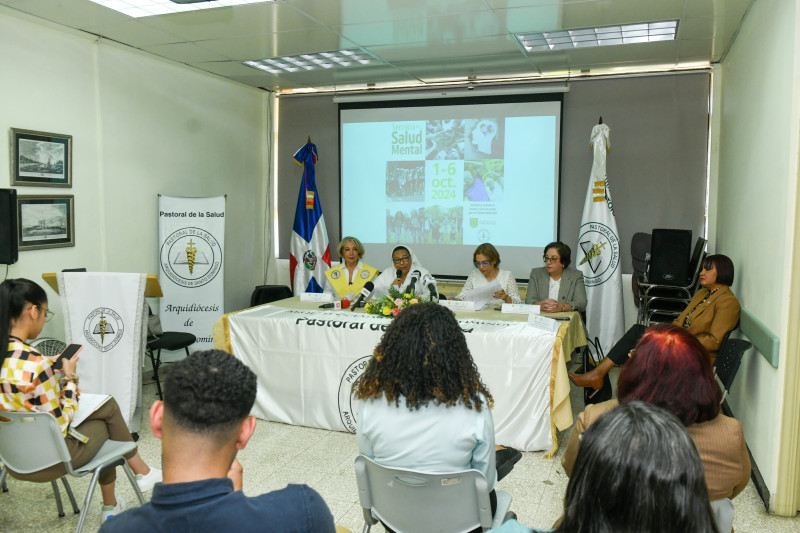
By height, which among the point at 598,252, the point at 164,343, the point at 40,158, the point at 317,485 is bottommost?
the point at 317,485

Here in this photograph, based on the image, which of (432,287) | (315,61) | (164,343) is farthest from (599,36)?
(164,343)

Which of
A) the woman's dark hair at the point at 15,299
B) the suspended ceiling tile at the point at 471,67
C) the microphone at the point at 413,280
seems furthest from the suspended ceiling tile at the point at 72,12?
the microphone at the point at 413,280

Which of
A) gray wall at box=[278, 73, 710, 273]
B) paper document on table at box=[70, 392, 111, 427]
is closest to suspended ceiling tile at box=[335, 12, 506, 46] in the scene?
gray wall at box=[278, 73, 710, 273]

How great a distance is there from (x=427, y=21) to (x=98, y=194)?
9.75 ft

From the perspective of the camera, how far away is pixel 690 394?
173cm

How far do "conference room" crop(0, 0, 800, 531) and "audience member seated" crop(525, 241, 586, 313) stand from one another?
0.85 meters

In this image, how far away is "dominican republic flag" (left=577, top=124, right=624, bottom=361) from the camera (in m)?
6.02

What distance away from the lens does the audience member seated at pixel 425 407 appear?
2018mm

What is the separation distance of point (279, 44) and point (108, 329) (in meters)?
2.68

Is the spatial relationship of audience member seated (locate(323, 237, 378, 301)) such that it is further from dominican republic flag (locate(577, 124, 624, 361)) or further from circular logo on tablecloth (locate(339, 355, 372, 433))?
dominican republic flag (locate(577, 124, 624, 361))

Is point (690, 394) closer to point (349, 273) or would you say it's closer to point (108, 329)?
point (108, 329)

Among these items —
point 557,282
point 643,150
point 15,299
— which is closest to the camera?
point 15,299

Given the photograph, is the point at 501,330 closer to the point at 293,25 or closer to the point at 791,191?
the point at 791,191

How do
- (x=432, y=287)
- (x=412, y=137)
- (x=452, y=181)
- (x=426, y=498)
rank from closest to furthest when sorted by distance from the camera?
(x=426, y=498) < (x=432, y=287) < (x=452, y=181) < (x=412, y=137)
